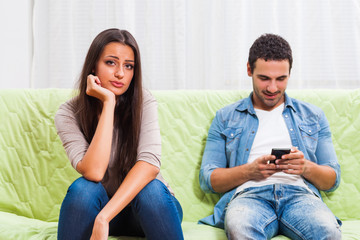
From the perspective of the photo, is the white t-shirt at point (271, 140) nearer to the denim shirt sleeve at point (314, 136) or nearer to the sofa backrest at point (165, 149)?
the denim shirt sleeve at point (314, 136)

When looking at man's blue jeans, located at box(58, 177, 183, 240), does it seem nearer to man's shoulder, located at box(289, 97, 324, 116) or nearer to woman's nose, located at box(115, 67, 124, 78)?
woman's nose, located at box(115, 67, 124, 78)

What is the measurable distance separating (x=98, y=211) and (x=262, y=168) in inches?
23.0

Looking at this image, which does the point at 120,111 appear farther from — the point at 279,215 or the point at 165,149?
A: the point at 279,215

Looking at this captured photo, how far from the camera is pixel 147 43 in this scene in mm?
2139

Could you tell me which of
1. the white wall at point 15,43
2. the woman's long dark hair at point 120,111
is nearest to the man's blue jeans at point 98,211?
the woman's long dark hair at point 120,111

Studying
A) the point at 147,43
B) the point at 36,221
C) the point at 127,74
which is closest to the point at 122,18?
the point at 147,43

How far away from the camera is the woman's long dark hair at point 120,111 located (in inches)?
53.4

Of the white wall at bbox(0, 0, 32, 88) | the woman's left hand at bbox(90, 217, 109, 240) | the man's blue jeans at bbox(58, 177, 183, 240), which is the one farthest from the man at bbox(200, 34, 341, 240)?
the white wall at bbox(0, 0, 32, 88)

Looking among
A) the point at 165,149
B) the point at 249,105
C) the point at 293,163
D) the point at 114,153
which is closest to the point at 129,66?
the point at 114,153

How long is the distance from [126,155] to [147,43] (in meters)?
0.94

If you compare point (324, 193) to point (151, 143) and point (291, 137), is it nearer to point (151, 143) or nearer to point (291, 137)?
point (291, 137)

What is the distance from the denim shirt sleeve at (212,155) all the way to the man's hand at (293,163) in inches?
10.4

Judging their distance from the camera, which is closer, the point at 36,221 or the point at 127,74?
the point at 127,74

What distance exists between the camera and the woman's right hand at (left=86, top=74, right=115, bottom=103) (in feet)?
4.33
